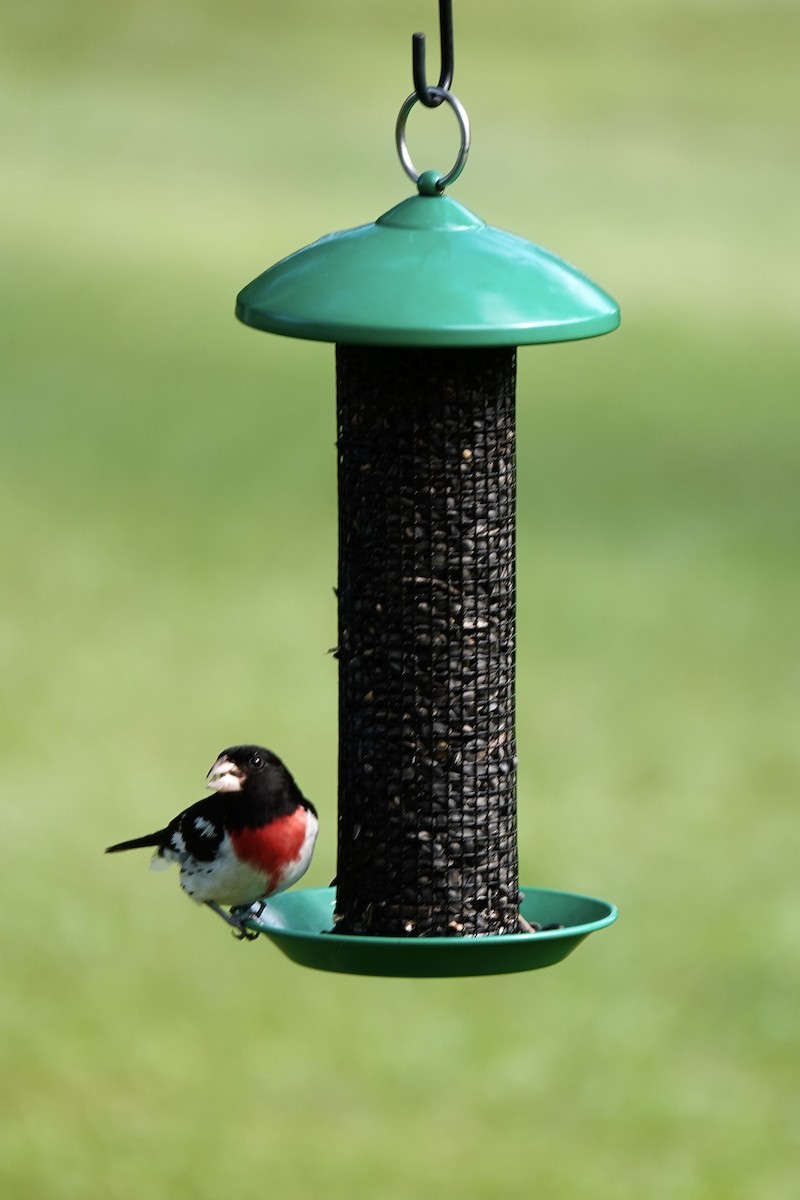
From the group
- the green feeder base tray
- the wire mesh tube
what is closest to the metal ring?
the wire mesh tube

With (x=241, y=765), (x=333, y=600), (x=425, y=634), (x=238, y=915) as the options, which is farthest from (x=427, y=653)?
(x=333, y=600)

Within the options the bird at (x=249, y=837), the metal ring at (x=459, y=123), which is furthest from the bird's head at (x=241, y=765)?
the metal ring at (x=459, y=123)

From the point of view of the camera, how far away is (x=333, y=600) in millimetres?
22938

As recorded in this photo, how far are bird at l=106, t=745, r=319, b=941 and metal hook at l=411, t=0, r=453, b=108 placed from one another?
1.96m

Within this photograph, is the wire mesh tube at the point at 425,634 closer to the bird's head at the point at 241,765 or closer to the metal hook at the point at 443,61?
the bird's head at the point at 241,765

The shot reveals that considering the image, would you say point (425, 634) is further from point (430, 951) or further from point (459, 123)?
point (459, 123)

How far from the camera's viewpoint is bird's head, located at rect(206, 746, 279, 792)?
621 cm

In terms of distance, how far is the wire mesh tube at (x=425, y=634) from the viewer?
19.3 feet

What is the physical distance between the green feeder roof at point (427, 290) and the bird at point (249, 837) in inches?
55.4

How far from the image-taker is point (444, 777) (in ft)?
19.7

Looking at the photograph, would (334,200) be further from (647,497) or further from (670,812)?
(670,812)

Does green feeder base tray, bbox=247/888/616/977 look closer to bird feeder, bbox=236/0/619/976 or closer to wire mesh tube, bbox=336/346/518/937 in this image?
bird feeder, bbox=236/0/619/976

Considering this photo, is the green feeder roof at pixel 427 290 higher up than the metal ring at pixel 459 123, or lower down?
lower down

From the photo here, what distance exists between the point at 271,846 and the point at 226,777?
0.75 ft
